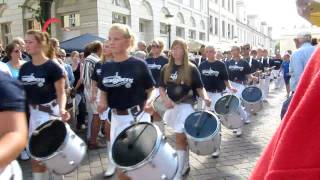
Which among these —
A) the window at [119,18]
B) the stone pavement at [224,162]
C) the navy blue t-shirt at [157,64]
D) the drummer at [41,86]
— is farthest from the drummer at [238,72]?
the window at [119,18]

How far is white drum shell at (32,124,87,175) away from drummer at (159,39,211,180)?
1620mm

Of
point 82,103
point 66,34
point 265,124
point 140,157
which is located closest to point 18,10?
point 66,34

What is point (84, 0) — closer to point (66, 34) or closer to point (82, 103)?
point (66, 34)

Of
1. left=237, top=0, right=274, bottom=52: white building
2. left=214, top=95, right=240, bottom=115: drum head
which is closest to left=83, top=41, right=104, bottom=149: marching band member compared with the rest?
left=214, top=95, right=240, bottom=115: drum head

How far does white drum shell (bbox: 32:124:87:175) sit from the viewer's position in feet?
13.5

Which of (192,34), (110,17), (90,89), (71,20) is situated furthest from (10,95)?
(192,34)

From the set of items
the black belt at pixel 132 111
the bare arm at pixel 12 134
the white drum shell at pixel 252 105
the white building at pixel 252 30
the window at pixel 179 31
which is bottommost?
the white drum shell at pixel 252 105

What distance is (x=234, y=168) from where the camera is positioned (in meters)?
5.91

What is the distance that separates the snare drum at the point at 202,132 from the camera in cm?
528

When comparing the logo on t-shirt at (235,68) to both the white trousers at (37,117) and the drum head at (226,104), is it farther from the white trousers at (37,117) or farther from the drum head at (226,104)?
the white trousers at (37,117)

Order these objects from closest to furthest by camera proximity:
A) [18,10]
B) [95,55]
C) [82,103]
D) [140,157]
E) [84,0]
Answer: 1. [140,157]
2. [95,55]
3. [82,103]
4. [84,0]
5. [18,10]

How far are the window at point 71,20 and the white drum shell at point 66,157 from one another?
21789mm

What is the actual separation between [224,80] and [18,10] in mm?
22458

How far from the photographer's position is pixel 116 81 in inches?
180
